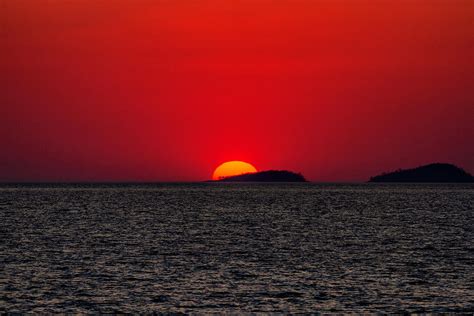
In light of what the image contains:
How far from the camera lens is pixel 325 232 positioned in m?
92.3

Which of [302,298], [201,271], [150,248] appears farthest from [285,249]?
[302,298]

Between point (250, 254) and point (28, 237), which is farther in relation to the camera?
point (28, 237)

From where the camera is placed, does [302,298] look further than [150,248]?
No

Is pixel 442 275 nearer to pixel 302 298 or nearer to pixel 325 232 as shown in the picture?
pixel 302 298

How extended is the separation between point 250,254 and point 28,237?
29534 mm

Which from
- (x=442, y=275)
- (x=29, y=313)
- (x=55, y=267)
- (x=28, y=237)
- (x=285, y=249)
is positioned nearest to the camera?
(x=29, y=313)

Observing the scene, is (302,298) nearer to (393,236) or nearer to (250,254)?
(250,254)

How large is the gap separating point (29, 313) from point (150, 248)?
3281 cm

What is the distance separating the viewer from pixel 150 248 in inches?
2776

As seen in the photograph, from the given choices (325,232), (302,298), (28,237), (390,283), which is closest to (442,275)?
(390,283)

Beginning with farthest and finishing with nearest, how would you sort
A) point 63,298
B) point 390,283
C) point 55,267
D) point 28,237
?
point 28,237
point 55,267
point 390,283
point 63,298

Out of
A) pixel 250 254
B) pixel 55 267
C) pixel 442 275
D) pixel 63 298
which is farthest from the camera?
pixel 250 254

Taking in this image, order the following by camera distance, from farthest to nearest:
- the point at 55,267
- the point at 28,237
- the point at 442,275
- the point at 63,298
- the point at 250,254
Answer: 1. the point at 28,237
2. the point at 250,254
3. the point at 55,267
4. the point at 442,275
5. the point at 63,298

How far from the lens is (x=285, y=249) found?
69.8 metres
